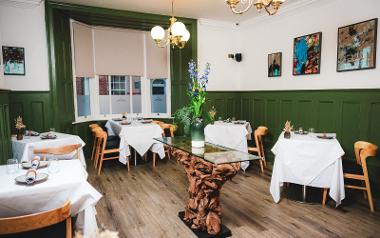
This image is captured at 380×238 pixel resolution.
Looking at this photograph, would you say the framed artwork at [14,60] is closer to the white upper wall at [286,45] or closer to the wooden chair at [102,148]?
the wooden chair at [102,148]

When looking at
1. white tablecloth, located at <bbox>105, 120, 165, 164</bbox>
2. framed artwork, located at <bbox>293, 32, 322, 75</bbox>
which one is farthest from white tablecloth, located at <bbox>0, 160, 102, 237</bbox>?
framed artwork, located at <bbox>293, 32, 322, 75</bbox>

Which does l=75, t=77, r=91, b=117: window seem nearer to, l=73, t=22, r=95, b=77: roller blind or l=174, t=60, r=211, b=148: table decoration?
l=73, t=22, r=95, b=77: roller blind

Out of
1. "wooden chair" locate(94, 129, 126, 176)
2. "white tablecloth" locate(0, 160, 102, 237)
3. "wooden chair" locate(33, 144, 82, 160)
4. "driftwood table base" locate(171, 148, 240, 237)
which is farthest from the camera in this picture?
"wooden chair" locate(94, 129, 126, 176)

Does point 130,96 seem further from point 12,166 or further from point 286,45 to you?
point 12,166

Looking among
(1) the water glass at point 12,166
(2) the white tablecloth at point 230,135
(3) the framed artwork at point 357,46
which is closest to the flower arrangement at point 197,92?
(1) the water glass at point 12,166

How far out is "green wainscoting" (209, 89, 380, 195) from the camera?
13.7 feet

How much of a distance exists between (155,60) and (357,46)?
4158mm

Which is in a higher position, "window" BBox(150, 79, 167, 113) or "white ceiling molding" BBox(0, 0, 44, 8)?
"white ceiling molding" BBox(0, 0, 44, 8)

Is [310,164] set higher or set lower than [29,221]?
lower

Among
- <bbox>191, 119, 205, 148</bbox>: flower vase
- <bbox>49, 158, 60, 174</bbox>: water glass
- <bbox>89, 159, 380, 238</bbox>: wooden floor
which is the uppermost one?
<bbox>191, 119, 205, 148</bbox>: flower vase

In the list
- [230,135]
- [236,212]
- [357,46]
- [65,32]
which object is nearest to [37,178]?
[236,212]

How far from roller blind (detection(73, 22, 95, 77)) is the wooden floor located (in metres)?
2.49

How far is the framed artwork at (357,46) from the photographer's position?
4.13 meters

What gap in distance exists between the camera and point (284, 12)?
5.66 meters
